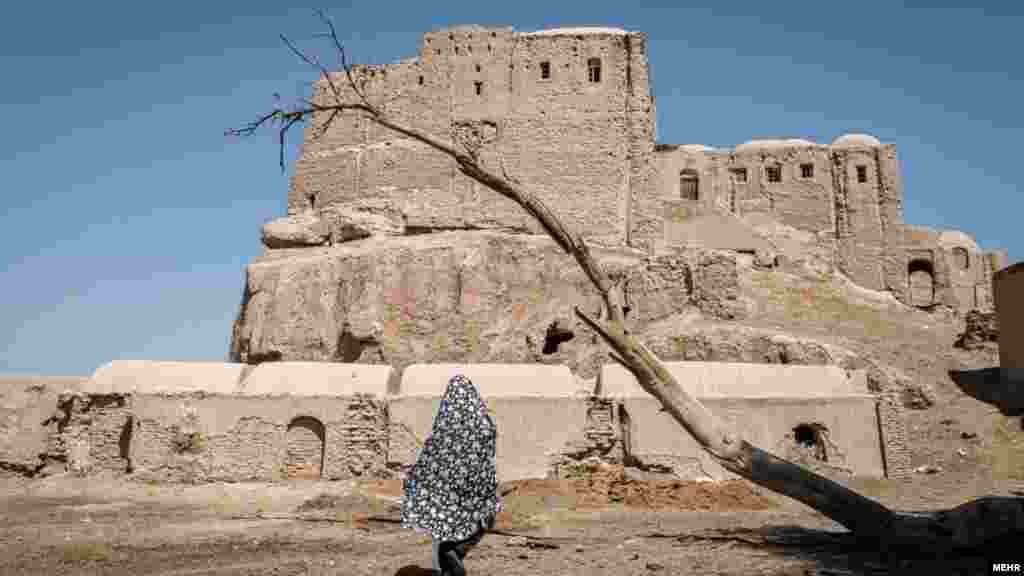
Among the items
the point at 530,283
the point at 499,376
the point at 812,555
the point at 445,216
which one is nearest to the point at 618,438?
the point at 499,376

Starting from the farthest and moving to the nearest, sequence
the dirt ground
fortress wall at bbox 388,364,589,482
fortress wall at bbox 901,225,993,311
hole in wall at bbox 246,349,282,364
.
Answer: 1. fortress wall at bbox 901,225,993,311
2. hole in wall at bbox 246,349,282,364
3. fortress wall at bbox 388,364,589,482
4. the dirt ground

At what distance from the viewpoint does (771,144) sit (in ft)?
141

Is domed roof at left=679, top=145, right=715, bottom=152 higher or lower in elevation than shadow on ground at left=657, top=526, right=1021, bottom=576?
higher

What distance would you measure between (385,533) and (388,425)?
16.6 ft

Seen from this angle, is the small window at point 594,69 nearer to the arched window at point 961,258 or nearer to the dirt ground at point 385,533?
the dirt ground at point 385,533

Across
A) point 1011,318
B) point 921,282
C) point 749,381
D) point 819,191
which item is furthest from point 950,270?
point 749,381

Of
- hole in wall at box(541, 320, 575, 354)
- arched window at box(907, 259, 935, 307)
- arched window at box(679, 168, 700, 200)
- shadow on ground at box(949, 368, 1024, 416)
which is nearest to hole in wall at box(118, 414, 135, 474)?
Answer: hole in wall at box(541, 320, 575, 354)

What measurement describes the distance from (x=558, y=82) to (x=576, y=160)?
348 centimetres

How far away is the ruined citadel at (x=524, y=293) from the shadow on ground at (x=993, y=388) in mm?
2220

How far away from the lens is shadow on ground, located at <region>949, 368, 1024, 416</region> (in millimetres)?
18359

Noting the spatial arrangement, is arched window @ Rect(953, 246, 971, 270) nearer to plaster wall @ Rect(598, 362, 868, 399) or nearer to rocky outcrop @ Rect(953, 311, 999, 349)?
rocky outcrop @ Rect(953, 311, 999, 349)

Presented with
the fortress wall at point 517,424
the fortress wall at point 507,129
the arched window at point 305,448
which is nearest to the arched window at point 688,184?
the fortress wall at point 507,129

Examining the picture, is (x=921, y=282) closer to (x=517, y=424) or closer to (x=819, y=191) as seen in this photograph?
(x=819, y=191)

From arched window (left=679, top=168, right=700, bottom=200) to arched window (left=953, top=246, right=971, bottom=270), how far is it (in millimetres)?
14685
